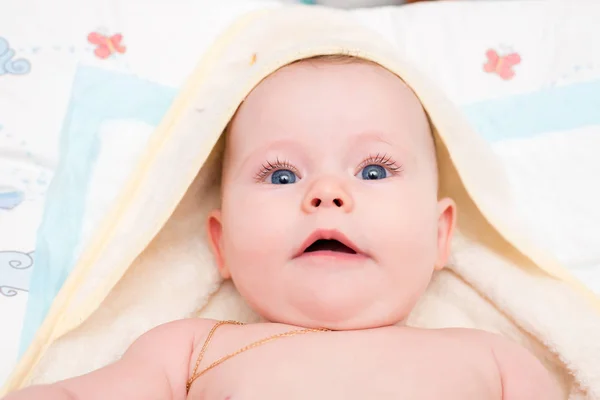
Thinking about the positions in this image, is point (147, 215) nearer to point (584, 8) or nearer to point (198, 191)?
point (198, 191)

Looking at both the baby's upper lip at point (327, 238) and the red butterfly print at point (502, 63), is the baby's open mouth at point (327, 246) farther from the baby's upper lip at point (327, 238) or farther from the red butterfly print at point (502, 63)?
the red butterfly print at point (502, 63)

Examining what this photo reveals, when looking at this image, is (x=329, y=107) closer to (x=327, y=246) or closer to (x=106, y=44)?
(x=327, y=246)

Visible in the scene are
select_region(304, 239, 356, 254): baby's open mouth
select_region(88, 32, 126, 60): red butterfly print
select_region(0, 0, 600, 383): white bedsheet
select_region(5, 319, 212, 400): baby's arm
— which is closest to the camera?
select_region(5, 319, 212, 400): baby's arm

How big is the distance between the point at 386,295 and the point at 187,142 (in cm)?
45

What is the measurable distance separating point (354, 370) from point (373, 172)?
0.32 metres

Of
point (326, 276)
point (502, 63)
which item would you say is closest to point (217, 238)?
point (326, 276)

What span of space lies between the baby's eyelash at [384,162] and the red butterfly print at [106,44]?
2.56 ft

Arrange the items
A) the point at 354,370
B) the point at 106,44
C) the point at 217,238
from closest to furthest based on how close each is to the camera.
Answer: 1. the point at 354,370
2. the point at 217,238
3. the point at 106,44

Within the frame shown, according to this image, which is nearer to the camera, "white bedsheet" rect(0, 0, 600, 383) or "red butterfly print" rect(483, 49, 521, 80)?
"white bedsheet" rect(0, 0, 600, 383)

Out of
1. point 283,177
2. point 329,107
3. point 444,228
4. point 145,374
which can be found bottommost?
point 145,374

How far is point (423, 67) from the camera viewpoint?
163 cm

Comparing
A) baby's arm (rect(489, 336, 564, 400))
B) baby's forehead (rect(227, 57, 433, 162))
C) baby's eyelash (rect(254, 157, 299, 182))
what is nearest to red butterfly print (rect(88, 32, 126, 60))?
baby's forehead (rect(227, 57, 433, 162))

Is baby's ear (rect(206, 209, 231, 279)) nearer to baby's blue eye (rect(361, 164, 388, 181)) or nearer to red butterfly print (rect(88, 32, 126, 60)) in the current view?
baby's blue eye (rect(361, 164, 388, 181))

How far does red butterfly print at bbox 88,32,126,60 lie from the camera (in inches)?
62.7
